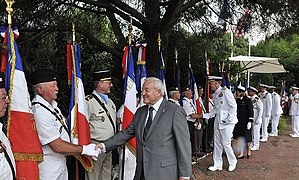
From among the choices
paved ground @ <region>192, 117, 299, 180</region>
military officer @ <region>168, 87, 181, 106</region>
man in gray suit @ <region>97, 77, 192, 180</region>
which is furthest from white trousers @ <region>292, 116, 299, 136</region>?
man in gray suit @ <region>97, 77, 192, 180</region>

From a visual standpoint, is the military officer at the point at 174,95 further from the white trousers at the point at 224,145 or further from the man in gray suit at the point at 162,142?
the man in gray suit at the point at 162,142

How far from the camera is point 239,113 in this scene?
28.5ft

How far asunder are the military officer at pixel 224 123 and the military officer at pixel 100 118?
312 centimetres

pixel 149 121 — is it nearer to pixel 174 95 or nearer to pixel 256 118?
pixel 174 95

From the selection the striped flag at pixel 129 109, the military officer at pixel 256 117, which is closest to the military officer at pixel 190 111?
the military officer at pixel 256 117

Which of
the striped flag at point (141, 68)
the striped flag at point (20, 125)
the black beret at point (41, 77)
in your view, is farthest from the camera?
the striped flag at point (141, 68)

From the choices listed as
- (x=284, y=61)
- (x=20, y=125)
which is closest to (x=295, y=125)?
(x=20, y=125)

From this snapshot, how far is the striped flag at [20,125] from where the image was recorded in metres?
3.13

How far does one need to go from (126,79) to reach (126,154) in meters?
1.14

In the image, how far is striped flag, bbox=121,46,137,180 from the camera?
16.3 ft

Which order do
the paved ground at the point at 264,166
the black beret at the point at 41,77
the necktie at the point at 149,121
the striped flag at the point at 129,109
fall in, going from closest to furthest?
1. the necktie at the point at 149,121
2. the black beret at the point at 41,77
3. the striped flag at the point at 129,109
4. the paved ground at the point at 264,166

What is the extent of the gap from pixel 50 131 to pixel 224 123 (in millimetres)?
4583

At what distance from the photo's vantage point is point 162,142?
10.9ft

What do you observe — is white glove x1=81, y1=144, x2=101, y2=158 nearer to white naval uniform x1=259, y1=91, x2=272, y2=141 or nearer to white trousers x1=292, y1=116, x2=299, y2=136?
white naval uniform x1=259, y1=91, x2=272, y2=141
